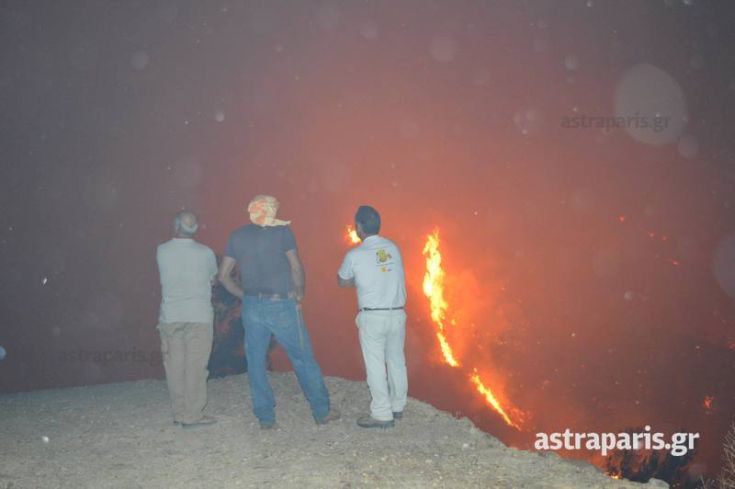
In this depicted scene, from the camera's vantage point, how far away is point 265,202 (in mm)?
6641

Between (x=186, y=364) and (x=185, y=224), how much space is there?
167 centimetres

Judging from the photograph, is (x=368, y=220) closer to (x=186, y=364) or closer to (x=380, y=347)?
(x=380, y=347)

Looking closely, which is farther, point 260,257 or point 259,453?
point 260,257

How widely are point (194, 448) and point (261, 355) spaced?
122 cm

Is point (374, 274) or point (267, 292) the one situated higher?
point (374, 274)

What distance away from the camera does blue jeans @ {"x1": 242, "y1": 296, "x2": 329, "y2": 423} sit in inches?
260

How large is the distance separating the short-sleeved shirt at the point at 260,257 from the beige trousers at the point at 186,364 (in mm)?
879

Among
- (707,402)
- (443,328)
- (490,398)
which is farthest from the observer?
(707,402)

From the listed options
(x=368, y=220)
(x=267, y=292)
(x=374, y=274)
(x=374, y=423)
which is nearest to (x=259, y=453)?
(x=374, y=423)

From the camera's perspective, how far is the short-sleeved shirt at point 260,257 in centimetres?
655

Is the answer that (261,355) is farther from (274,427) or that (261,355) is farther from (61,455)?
(61,455)

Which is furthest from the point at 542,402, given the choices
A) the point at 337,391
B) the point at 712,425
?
the point at 337,391

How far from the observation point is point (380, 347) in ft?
22.1

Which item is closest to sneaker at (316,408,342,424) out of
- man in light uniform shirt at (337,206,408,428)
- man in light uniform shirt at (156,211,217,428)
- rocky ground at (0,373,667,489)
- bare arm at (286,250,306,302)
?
rocky ground at (0,373,667,489)
